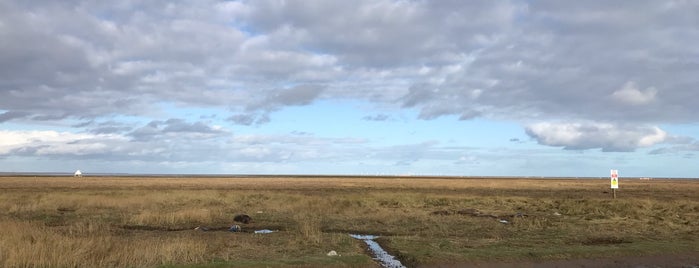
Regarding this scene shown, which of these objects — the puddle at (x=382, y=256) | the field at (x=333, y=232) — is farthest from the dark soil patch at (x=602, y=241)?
the puddle at (x=382, y=256)

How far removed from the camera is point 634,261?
16484 mm

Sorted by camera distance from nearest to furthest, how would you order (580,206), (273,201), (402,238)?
(402,238)
(580,206)
(273,201)

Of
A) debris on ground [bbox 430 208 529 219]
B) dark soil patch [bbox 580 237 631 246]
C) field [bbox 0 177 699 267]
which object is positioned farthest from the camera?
debris on ground [bbox 430 208 529 219]

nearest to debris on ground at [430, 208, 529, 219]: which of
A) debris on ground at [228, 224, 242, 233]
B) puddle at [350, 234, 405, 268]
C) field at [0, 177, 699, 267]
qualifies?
field at [0, 177, 699, 267]

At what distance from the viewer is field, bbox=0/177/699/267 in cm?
1584

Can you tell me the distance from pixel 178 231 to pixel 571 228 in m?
17.8

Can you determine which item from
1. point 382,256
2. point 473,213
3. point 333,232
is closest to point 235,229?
point 333,232

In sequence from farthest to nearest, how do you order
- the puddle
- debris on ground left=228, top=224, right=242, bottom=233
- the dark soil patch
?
A: debris on ground left=228, top=224, right=242, bottom=233 → the dark soil patch → the puddle

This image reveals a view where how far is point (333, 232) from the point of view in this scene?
23859 millimetres

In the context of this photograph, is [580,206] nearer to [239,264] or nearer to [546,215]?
[546,215]

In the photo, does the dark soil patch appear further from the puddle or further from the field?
the puddle

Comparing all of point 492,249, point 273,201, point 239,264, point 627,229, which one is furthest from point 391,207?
point 239,264

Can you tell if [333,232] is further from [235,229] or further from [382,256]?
[382,256]

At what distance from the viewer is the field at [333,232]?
1584 centimetres
